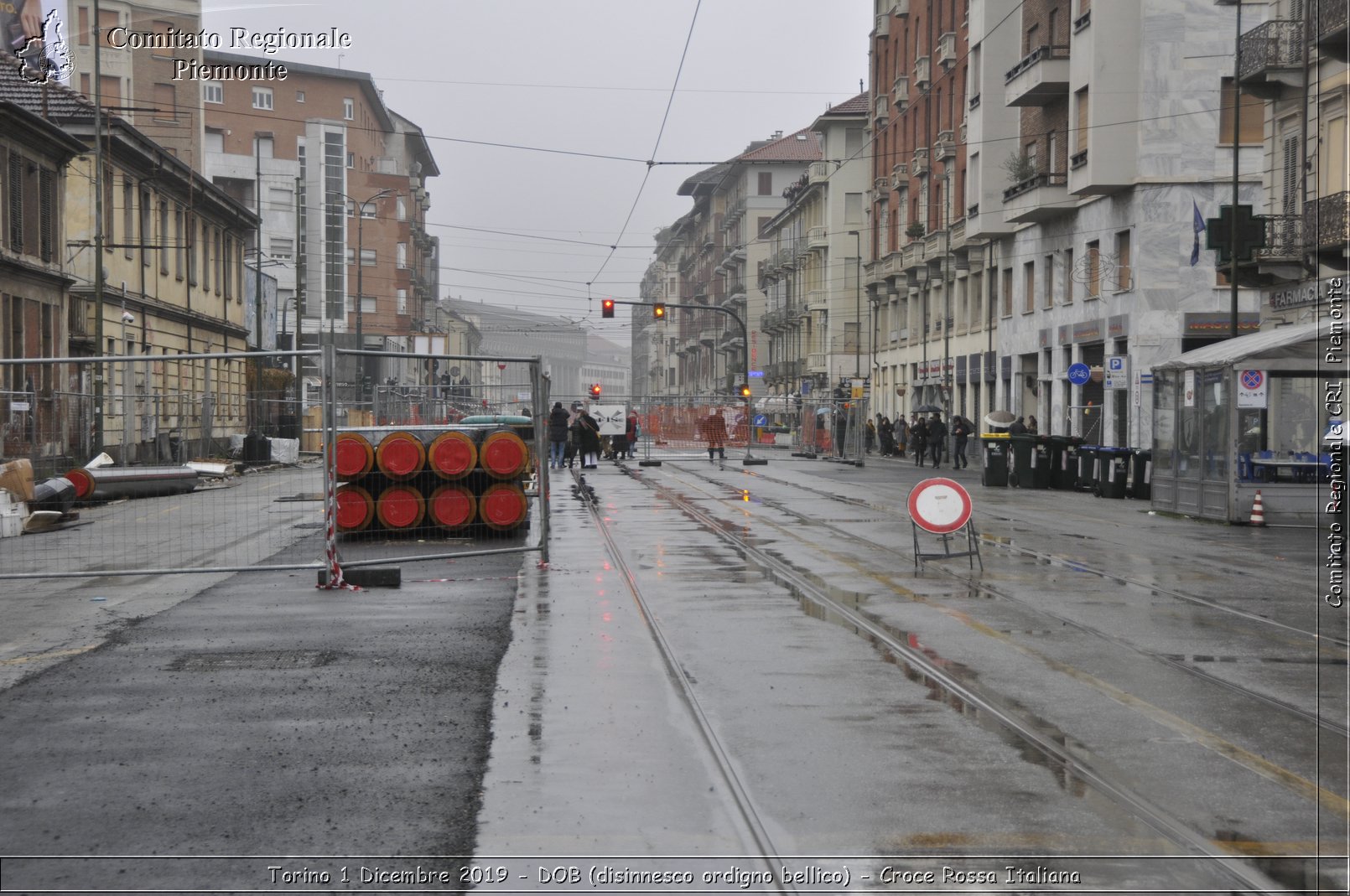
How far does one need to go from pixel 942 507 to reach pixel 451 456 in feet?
16.3

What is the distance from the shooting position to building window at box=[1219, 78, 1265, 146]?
120 ft

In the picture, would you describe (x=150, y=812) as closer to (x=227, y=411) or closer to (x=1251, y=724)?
(x=1251, y=724)

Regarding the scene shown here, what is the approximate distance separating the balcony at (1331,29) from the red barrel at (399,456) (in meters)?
17.6

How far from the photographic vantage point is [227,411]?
14.1m

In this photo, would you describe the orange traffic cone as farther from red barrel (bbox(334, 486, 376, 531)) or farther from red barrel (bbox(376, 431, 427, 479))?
red barrel (bbox(334, 486, 376, 531))

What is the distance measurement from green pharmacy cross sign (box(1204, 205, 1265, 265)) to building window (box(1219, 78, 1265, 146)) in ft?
21.0

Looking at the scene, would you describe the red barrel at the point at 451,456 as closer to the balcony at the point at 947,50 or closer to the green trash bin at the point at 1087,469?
the green trash bin at the point at 1087,469

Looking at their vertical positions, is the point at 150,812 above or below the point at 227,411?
below

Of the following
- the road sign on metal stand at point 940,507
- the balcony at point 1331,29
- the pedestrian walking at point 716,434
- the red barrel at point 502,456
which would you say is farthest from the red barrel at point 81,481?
the pedestrian walking at point 716,434

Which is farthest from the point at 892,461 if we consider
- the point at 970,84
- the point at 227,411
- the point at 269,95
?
the point at 269,95

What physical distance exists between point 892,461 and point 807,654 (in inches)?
1779

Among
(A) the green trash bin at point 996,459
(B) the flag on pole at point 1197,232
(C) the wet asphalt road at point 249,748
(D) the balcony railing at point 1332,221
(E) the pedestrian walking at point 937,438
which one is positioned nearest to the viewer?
(C) the wet asphalt road at point 249,748

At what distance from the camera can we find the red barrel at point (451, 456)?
50.8 ft

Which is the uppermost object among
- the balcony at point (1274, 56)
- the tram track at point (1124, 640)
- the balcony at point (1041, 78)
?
the balcony at point (1041, 78)
